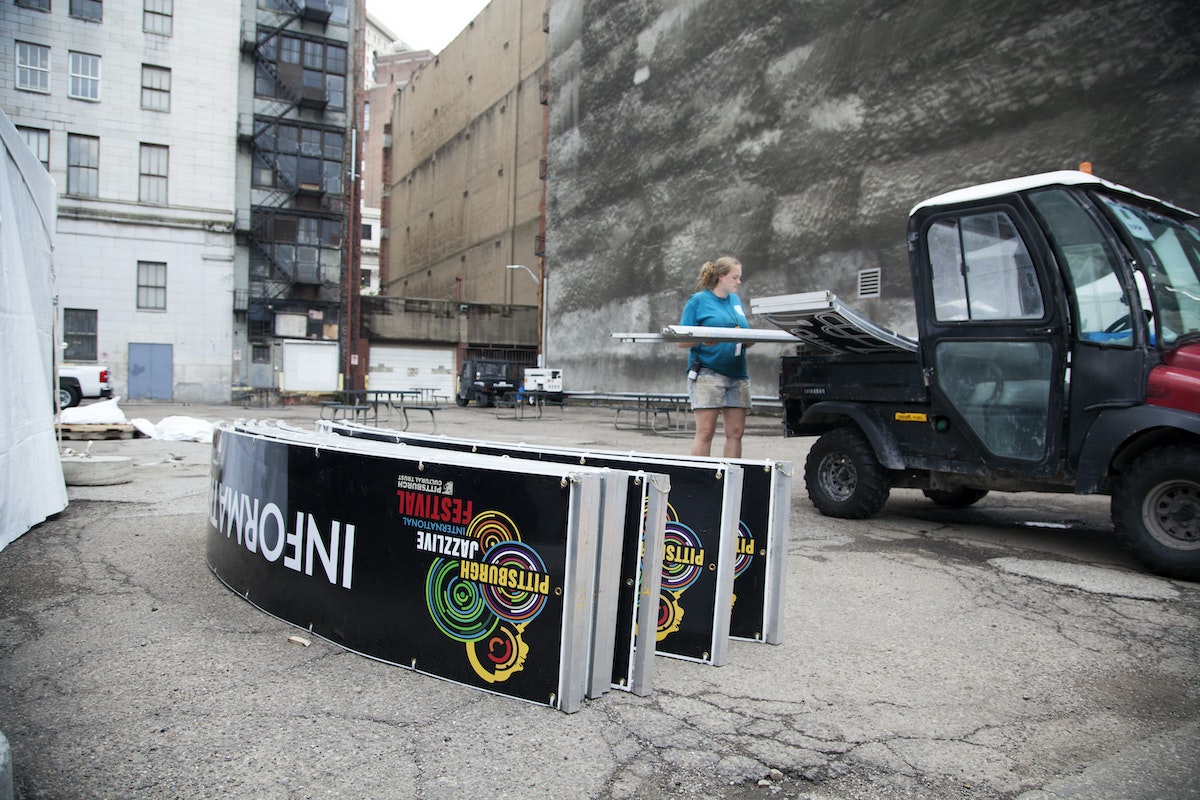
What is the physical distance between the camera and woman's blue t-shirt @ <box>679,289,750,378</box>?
250 inches

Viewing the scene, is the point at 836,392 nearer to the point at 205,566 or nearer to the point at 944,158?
the point at 205,566

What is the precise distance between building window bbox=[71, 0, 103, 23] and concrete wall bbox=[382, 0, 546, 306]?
18711 mm

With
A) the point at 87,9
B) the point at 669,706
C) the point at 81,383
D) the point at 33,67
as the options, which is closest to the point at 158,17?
the point at 87,9

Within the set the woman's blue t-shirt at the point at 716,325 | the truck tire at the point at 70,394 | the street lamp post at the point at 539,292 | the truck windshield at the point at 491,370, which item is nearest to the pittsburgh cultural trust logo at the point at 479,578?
the woman's blue t-shirt at the point at 716,325

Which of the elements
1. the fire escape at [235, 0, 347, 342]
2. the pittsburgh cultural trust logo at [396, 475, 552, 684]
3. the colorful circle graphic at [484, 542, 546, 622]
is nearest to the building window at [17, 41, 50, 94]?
the fire escape at [235, 0, 347, 342]

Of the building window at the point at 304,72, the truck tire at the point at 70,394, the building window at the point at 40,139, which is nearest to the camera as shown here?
the truck tire at the point at 70,394

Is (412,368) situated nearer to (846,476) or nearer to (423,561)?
(846,476)

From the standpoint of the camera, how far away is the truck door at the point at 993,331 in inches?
206

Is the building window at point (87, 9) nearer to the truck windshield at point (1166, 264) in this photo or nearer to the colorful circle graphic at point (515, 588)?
the truck windshield at point (1166, 264)

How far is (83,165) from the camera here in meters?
31.1

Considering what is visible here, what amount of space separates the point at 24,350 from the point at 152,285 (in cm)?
3042

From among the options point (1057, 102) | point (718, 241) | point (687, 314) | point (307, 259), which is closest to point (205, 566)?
point (687, 314)

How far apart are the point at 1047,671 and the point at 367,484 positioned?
114 inches

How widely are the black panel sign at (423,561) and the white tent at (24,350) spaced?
8.28 feet
